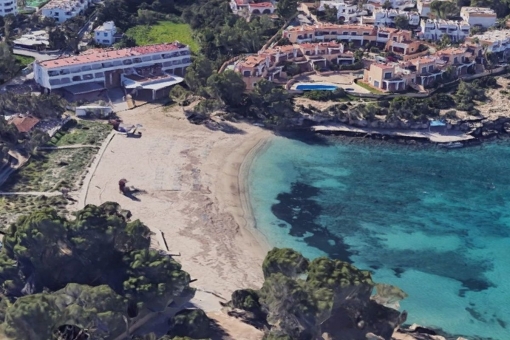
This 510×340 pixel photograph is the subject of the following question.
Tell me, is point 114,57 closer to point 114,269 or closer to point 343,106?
point 343,106

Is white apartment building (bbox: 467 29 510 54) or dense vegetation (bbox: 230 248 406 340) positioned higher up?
white apartment building (bbox: 467 29 510 54)

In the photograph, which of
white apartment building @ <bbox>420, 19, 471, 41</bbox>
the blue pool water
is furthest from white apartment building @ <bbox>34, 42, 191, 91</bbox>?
A: white apartment building @ <bbox>420, 19, 471, 41</bbox>

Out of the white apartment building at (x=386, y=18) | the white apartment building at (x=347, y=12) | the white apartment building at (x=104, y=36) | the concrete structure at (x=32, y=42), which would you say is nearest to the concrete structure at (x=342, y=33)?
the white apartment building at (x=386, y=18)

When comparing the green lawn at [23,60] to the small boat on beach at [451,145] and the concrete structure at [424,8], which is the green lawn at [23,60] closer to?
the small boat on beach at [451,145]

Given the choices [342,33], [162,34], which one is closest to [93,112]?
[162,34]

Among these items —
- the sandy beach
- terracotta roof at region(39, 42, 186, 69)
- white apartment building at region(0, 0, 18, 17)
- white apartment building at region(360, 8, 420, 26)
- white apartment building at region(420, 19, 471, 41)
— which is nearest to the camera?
the sandy beach

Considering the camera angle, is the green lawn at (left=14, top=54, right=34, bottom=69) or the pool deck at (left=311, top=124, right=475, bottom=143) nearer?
the pool deck at (left=311, top=124, right=475, bottom=143)

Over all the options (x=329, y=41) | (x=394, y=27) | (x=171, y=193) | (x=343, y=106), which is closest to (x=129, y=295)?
(x=171, y=193)

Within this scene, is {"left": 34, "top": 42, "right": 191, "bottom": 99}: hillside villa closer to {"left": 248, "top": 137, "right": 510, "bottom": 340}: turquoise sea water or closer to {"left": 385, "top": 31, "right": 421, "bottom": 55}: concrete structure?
{"left": 248, "top": 137, "right": 510, "bottom": 340}: turquoise sea water
